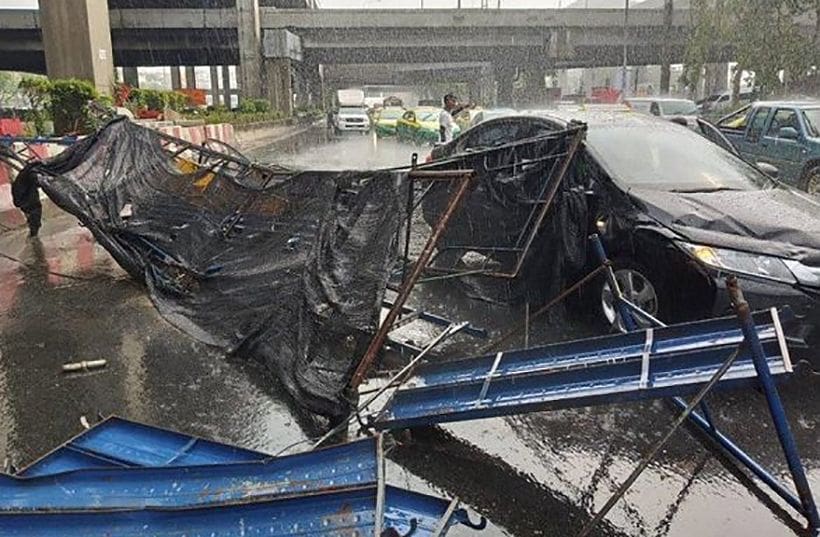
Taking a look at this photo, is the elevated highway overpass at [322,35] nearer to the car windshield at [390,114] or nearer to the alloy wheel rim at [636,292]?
the car windshield at [390,114]

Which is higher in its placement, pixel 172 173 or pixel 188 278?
pixel 172 173

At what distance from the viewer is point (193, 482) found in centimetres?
280

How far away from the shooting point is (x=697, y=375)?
3.08 meters

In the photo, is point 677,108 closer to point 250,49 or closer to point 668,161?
point 668,161

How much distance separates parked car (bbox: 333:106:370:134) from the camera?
43.0 meters

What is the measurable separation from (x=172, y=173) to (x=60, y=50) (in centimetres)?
3123

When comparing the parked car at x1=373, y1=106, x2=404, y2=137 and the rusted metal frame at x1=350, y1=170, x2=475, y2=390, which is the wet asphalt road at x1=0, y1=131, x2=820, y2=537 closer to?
the rusted metal frame at x1=350, y1=170, x2=475, y2=390

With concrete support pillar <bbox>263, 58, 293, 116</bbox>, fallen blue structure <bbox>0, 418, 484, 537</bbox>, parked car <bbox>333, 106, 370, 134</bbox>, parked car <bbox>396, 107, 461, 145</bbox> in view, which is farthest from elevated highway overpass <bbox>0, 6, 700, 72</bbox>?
fallen blue structure <bbox>0, 418, 484, 537</bbox>

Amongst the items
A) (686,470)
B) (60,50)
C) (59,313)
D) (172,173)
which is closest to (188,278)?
(59,313)

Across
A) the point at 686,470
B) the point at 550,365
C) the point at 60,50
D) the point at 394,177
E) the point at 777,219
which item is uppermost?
the point at 60,50

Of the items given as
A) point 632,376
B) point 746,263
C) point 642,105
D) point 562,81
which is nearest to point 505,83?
point 562,81

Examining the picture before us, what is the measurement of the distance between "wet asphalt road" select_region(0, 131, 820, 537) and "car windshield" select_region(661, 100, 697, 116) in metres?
19.8

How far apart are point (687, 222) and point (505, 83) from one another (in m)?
67.2

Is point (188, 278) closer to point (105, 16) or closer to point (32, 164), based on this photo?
point (32, 164)
